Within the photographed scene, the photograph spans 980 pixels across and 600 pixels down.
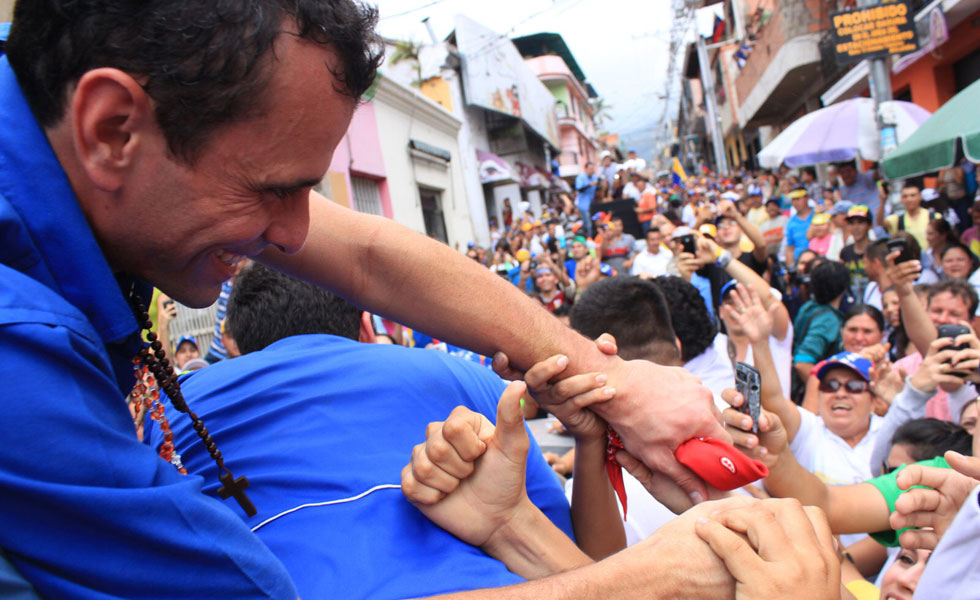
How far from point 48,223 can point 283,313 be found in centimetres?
132

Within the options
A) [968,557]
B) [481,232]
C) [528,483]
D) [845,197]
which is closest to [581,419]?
[528,483]

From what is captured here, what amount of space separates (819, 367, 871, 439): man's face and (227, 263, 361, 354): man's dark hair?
2814 mm

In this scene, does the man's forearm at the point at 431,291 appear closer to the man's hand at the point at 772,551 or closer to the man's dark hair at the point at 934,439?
the man's hand at the point at 772,551

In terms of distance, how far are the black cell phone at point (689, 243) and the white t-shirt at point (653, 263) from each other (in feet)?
7.29

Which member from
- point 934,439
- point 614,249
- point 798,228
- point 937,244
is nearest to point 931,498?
point 934,439

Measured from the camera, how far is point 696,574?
1366 millimetres

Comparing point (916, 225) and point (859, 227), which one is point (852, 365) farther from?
point (916, 225)

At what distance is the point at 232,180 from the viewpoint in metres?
1.17

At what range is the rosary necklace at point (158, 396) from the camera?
129 cm

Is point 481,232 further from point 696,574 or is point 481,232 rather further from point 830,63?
point 696,574

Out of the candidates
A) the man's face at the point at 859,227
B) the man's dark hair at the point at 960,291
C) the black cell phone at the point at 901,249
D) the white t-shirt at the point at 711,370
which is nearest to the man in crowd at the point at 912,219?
the man's face at the point at 859,227

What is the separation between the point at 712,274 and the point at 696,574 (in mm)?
4654

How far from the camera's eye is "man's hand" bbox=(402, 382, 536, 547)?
4.91 ft

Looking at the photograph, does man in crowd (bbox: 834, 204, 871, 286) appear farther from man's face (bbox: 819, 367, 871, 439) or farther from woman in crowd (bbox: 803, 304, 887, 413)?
man's face (bbox: 819, 367, 871, 439)
